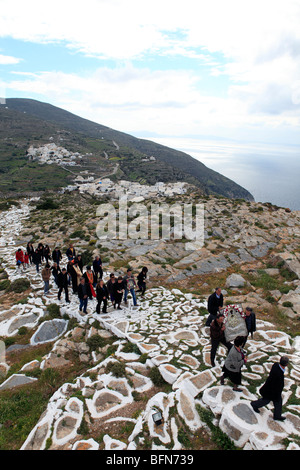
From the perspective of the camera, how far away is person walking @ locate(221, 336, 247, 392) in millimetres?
6404

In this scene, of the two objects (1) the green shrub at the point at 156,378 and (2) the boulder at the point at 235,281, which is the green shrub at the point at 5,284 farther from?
(2) the boulder at the point at 235,281

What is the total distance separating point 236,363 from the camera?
21.1ft

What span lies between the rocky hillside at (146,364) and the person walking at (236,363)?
0.33 meters

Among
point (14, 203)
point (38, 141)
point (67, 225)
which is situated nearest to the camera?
point (67, 225)

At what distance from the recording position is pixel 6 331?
1102 centimetres

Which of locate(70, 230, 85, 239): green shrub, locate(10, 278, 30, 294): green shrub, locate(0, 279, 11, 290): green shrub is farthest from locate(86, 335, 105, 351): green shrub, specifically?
locate(70, 230, 85, 239): green shrub

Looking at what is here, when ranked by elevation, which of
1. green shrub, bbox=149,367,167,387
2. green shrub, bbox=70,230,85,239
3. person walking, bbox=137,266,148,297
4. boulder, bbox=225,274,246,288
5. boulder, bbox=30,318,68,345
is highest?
green shrub, bbox=70,230,85,239

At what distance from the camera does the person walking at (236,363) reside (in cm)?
640

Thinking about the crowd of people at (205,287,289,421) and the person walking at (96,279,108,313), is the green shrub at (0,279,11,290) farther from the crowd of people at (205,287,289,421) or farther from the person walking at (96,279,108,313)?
the crowd of people at (205,287,289,421)

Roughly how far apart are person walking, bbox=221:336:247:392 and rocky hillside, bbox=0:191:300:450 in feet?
1.07

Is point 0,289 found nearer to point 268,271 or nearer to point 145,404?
point 145,404

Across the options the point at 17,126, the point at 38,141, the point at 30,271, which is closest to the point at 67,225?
the point at 30,271

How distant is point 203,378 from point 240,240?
64.6 ft

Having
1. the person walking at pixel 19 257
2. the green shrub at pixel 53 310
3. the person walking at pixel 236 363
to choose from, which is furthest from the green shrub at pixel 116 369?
the person walking at pixel 19 257
